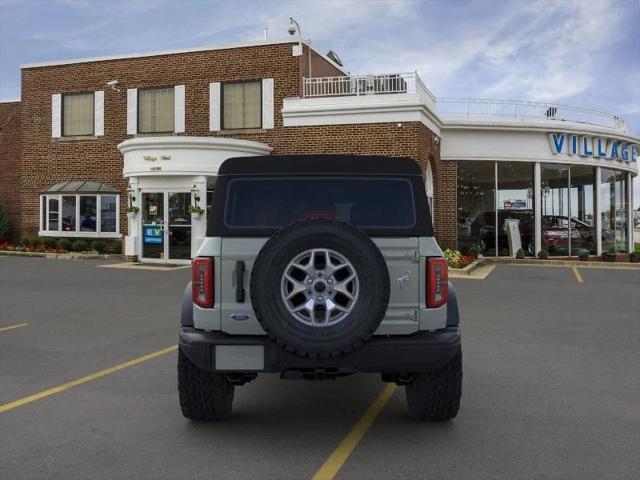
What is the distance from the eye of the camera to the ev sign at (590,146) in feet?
76.7

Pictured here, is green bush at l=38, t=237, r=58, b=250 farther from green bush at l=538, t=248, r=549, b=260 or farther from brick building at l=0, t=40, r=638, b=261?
green bush at l=538, t=248, r=549, b=260

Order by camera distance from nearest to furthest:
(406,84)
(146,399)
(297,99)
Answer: (146,399), (406,84), (297,99)

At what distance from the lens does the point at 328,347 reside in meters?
3.87

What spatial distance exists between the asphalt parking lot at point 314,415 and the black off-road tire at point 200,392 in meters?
0.13

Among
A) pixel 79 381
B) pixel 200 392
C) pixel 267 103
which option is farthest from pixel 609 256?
pixel 200 392

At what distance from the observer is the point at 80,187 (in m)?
23.8

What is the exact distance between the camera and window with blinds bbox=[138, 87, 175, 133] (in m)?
23.4

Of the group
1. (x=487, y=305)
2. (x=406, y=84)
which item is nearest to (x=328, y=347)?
(x=487, y=305)

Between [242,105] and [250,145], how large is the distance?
2.58m

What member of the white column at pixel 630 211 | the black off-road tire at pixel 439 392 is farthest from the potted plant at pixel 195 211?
the white column at pixel 630 211

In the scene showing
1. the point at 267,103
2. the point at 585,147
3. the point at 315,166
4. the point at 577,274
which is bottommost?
the point at 577,274

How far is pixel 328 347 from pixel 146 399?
2374 mm

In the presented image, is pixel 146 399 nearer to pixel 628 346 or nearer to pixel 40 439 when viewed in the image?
pixel 40 439

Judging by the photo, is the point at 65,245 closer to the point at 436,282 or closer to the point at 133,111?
the point at 133,111
